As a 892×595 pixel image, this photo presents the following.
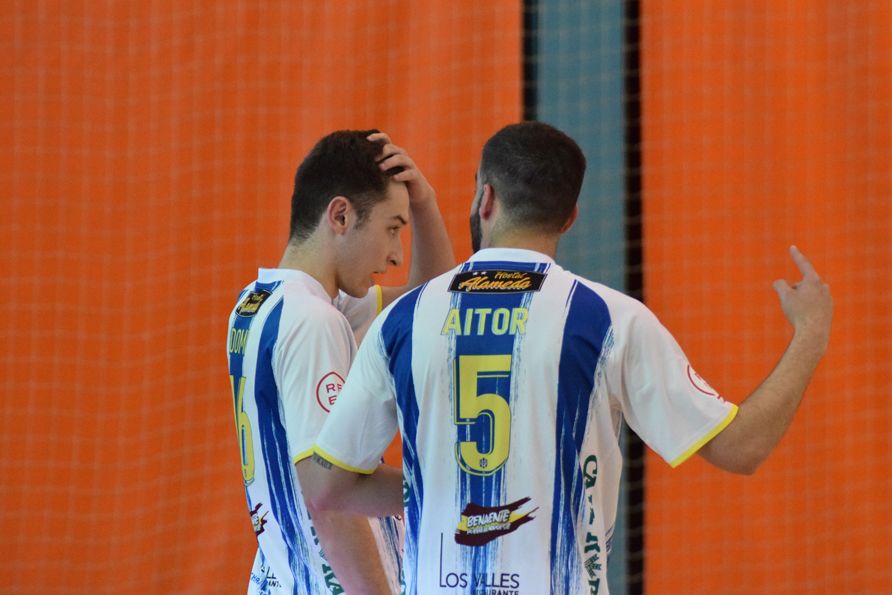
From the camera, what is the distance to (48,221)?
5305mm

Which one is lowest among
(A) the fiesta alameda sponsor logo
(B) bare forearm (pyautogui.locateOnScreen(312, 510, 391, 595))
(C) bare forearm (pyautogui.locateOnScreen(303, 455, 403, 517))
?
(B) bare forearm (pyautogui.locateOnScreen(312, 510, 391, 595))

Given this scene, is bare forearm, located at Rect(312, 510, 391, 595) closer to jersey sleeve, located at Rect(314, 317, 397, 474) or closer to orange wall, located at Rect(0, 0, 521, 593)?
jersey sleeve, located at Rect(314, 317, 397, 474)

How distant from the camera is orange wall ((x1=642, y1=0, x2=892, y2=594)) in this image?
15.4 feet

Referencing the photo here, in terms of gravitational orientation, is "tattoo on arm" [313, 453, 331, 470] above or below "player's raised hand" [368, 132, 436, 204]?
below

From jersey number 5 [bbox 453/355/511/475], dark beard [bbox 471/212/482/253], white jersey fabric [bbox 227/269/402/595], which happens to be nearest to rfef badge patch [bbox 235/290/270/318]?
white jersey fabric [bbox 227/269/402/595]

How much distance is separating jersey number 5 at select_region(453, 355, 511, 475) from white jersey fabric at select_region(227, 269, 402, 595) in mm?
424

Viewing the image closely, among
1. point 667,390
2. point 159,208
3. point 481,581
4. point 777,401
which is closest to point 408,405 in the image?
point 481,581

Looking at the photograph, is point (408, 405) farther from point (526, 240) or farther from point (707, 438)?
point (707, 438)

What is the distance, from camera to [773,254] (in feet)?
15.7

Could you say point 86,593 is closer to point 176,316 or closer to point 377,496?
point 176,316

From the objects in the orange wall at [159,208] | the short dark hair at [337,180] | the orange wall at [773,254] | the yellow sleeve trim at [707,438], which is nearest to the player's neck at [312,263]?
the short dark hair at [337,180]

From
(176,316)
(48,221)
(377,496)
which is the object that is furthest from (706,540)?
(48,221)

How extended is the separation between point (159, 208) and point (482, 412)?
11.8 feet

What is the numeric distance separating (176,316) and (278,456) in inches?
112
